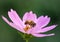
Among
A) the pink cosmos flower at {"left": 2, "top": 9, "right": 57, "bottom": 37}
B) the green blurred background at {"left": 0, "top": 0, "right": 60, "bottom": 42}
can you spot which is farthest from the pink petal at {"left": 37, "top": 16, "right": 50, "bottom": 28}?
the green blurred background at {"left": 0, "top": 0, "right": 60, "bottom": 42}

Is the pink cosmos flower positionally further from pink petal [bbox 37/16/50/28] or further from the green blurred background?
the green blurred background

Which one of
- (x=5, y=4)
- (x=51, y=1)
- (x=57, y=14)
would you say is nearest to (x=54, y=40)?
(x=57, y=14)

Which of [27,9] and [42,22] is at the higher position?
[27,9]

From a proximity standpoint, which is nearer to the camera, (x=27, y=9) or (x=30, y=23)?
(x=30, y=23)

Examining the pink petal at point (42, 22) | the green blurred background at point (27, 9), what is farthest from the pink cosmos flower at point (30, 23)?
the green blurred background at point (27, 9)

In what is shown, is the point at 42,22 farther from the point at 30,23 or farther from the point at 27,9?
the point at 27,9

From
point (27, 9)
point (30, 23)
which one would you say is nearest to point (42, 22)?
point (30, 23)

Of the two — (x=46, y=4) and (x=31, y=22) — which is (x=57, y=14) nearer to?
(x=46, y=4)
